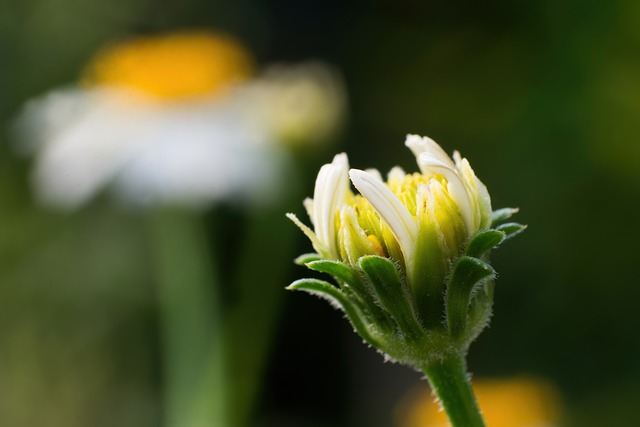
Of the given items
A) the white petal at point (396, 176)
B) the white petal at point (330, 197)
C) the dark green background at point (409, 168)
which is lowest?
the white petal at point (330, 197)

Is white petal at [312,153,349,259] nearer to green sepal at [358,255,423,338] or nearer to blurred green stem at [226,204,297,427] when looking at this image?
green sepal at [358,255,423,338]

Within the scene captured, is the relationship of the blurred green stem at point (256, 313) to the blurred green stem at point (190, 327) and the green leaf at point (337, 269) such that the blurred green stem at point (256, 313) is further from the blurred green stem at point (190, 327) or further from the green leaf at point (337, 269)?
the green leaf at point (337, 269)

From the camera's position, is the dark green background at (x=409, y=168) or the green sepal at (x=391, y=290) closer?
the green sepal at (x=391, y=290)

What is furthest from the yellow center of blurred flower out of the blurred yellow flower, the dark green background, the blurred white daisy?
the blurred yellow flower

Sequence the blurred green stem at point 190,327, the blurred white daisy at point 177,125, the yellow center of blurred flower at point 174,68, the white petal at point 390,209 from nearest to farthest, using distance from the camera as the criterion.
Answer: the white petal at point 390,209 < the blurred green stem at point 190,327 < the blurred white daisy at point 177,125 < the yellow center of blurred flower at point 174,68

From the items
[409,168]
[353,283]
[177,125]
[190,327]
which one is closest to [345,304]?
[353,283]

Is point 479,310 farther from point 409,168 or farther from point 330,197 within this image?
point 409,168

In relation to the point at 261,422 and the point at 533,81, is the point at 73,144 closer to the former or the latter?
the point at 261,422

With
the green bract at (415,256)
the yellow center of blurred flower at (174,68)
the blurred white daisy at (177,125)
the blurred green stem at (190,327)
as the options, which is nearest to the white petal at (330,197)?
the green bract at (415,256)
